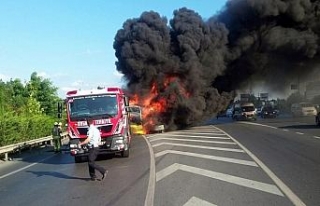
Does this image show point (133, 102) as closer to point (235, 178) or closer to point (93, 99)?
point (93, 99)

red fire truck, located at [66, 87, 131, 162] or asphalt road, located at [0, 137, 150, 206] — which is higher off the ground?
red fire truck, located at [66, 87, 131, 162]

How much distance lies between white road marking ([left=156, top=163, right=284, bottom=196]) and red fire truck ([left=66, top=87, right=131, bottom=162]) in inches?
156

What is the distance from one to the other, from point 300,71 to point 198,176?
36.5 meters

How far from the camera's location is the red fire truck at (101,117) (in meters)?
17.4

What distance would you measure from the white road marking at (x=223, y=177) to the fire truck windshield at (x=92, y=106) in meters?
4.75

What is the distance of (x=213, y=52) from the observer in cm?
4178

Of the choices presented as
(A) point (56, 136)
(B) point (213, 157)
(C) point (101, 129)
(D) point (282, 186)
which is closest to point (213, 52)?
(A) point (56, 136)

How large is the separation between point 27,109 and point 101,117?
111ft

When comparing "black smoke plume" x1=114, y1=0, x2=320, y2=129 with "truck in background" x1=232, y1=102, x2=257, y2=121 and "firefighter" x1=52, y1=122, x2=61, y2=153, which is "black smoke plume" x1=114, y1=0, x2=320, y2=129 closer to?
"truck in background" x1=232, y1=102, x2=257, y2=121

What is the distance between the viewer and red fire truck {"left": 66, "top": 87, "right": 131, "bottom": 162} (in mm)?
17438

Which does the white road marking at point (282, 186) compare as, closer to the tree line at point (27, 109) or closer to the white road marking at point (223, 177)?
the white road marking at point (223, 177)

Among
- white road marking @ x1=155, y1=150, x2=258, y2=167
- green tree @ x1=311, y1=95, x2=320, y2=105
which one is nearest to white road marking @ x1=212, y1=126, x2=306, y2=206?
white road marking @ x1=155, y1=150, x2=258, y2=167

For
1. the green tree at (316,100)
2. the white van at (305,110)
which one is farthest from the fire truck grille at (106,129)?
the green tree at (316,100)

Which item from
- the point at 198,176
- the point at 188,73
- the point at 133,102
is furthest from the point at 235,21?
the point at 198,176
